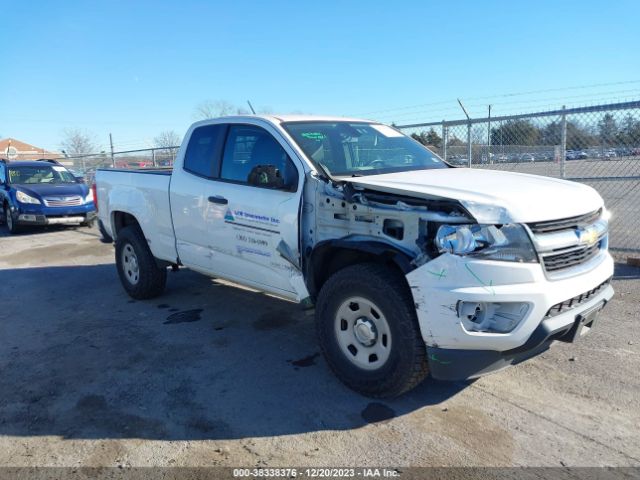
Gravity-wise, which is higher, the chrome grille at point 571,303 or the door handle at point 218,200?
the door handle at point 218,200

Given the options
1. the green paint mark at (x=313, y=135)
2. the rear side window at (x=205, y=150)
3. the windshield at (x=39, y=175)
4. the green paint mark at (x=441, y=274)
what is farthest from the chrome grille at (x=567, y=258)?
the windshield at (x=39, y=175)

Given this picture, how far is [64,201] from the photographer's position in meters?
11.9

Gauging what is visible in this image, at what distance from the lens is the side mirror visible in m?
4.05

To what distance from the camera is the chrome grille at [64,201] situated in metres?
11.8

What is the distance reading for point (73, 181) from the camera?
1318 centimetres

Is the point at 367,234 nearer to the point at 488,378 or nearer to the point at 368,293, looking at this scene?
the point at 368,293

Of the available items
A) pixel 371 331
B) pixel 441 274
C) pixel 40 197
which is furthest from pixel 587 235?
pixel 40 197

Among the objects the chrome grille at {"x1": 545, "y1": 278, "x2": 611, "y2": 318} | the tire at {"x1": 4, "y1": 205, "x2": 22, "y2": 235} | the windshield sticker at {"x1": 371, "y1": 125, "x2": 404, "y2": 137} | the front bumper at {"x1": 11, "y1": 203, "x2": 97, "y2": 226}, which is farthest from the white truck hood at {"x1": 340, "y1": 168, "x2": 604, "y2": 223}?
the tire at {"x1": 4, "y1": 205, "x2": 22, "y2": 235}

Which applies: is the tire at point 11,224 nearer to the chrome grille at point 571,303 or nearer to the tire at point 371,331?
the tire at point 371,331

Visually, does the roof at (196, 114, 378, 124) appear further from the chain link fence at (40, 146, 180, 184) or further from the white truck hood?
the chain link fence at (40, 146, 180, 184)

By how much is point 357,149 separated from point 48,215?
32.0ft

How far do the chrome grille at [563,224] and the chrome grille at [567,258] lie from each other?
15 centimetres

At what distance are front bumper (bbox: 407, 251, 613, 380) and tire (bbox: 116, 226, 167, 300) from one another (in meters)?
3.81

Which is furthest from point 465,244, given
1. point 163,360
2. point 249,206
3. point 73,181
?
point 73,181
